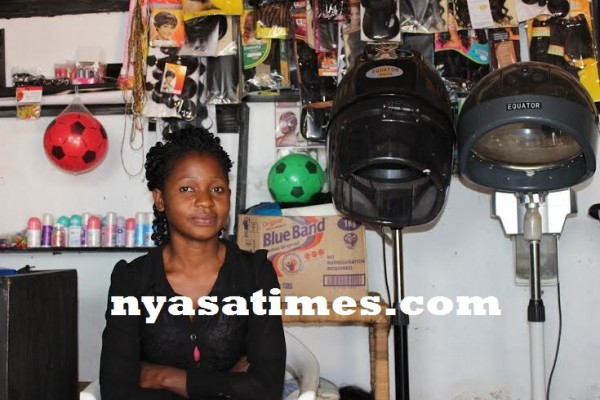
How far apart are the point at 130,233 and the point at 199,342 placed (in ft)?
4.06

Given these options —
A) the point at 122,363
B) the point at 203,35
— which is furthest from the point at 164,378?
the point at 203,35

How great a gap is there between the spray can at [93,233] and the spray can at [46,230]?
0.61ft

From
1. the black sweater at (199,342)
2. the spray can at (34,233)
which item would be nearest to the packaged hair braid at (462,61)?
the black sweater at (199,342)

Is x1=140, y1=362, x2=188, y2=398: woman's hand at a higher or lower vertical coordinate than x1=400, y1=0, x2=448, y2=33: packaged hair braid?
lower

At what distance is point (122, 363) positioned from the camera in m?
1.83

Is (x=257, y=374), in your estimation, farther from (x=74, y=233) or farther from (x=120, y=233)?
(x=74, y=233)

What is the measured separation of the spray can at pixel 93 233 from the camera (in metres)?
3.03

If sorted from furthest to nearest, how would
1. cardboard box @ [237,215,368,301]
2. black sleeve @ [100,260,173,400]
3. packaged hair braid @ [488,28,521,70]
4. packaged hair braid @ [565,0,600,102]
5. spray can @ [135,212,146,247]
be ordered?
spray can @ [135,212,146,247]
packaged hair braid @ [488,28,521,70]
packaged hair braid @ [565,0,600,102]
cardboard box @ [237,215,368,301]
black sleeve @ [100,260,173,400]

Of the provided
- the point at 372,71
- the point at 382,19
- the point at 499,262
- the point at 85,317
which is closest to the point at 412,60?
the point at 372,71

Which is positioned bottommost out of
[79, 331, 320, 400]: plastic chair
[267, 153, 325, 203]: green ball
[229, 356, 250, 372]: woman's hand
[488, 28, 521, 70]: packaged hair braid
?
[79, 331, 320, 400]: plastic chair

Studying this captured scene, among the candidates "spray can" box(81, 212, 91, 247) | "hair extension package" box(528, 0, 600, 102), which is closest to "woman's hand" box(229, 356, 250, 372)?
"spray can" box(81, 212, 91, 247)

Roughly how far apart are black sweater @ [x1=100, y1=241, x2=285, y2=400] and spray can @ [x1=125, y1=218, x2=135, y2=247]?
1012mm

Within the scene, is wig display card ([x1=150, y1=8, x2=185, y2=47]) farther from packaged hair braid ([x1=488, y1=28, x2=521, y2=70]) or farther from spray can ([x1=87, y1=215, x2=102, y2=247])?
packaged hair braid ([x1=488, y1=28, x2=521, y2=70])

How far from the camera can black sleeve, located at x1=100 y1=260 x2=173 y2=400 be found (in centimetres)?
180
